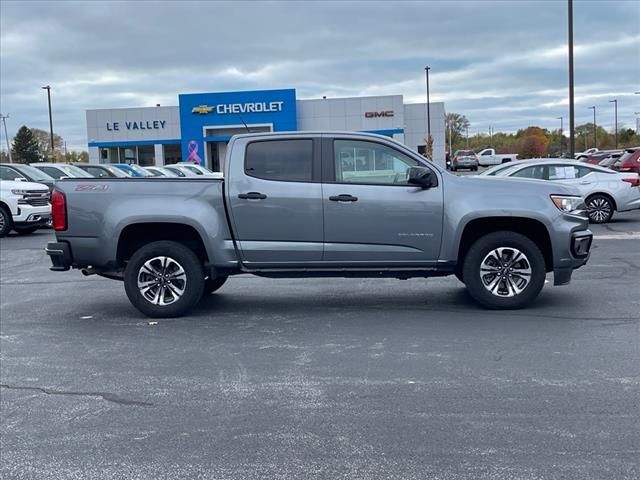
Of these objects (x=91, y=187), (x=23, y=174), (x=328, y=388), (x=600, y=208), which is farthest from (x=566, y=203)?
(x=23, y=174)

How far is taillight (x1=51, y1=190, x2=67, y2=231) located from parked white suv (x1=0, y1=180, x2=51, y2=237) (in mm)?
10641

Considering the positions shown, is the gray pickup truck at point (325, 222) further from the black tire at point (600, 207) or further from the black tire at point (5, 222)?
the black tire at point (5, 222)

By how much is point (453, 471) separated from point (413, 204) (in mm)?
4200

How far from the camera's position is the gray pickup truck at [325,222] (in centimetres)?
807

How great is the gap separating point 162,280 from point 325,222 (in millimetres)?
1928

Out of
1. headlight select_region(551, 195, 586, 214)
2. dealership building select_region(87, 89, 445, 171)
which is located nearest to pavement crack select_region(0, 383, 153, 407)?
headlight select_region(551, 195, 586, 214)

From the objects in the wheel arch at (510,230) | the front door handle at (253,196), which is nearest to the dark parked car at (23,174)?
the front door handle at (253,196)

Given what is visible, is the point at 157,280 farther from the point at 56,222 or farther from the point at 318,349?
the point at 318,349

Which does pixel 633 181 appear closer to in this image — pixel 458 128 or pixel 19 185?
pixel 19 185

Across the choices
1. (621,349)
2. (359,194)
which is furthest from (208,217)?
(621,349)

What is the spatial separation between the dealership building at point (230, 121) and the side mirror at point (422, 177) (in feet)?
154

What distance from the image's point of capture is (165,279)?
8.34 m

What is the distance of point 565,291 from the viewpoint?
941 centimetres

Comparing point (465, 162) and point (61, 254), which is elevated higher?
point (465, 162)
